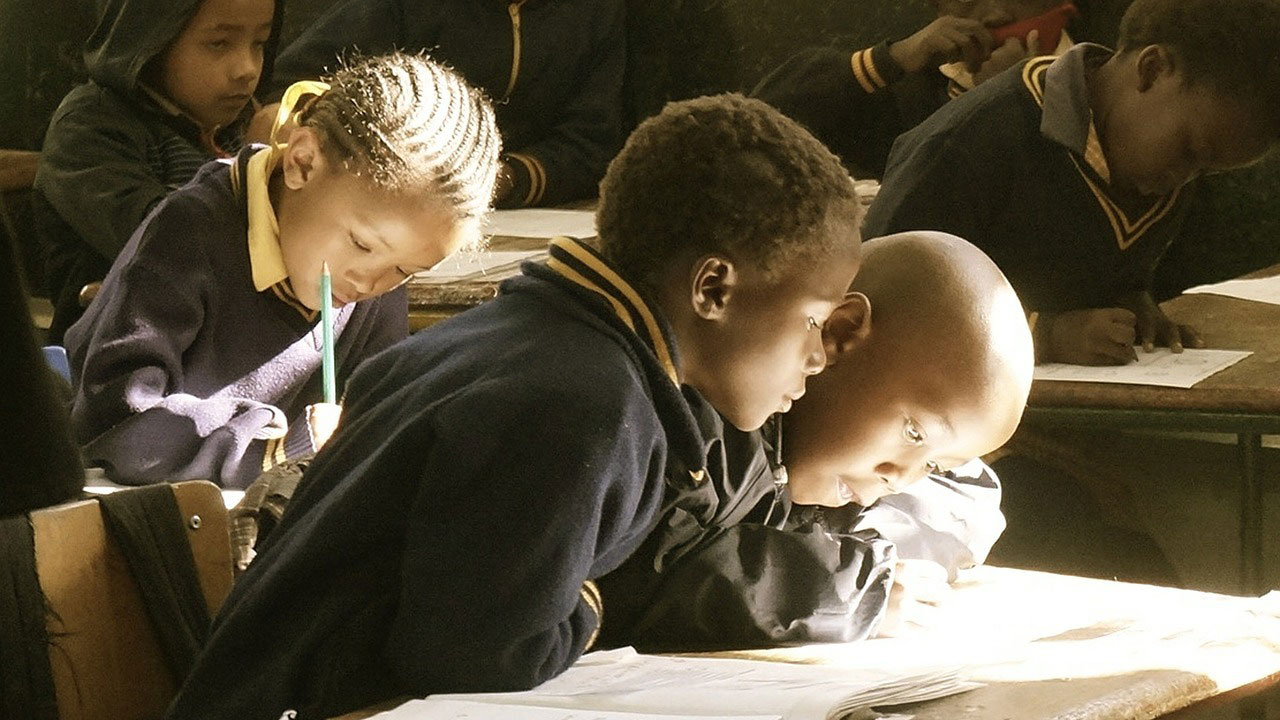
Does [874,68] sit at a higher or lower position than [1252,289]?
higher

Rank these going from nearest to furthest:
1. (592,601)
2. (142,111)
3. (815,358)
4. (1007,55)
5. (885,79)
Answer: (592,601) < (815,358) < (142,111) < (1007,55) < (885,79)

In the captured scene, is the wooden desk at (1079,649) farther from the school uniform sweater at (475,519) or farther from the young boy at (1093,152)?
the young boy at (1093,152)

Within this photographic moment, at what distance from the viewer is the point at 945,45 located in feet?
10.9

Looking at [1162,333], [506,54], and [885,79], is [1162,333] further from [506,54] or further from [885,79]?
[506,54]

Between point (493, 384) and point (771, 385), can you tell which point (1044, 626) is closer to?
point (771, 385)

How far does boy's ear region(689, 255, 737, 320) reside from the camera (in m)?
1.47

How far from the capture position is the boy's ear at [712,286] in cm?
147

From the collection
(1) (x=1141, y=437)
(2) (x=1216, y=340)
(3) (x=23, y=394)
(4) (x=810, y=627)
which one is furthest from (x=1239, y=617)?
(1) (x=1141, y=437)

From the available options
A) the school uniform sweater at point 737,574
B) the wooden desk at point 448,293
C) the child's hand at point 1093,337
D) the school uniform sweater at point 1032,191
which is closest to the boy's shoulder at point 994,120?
the school uniform sweater at point 1032,191

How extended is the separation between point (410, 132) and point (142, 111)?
1.06m

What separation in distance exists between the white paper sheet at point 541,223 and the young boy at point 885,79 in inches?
18.3

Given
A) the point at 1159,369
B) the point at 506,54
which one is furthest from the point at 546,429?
the point at 506,54

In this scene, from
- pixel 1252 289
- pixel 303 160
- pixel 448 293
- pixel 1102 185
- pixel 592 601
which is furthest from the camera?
pixel 1252 289

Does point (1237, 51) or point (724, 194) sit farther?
point (1237, 51)
